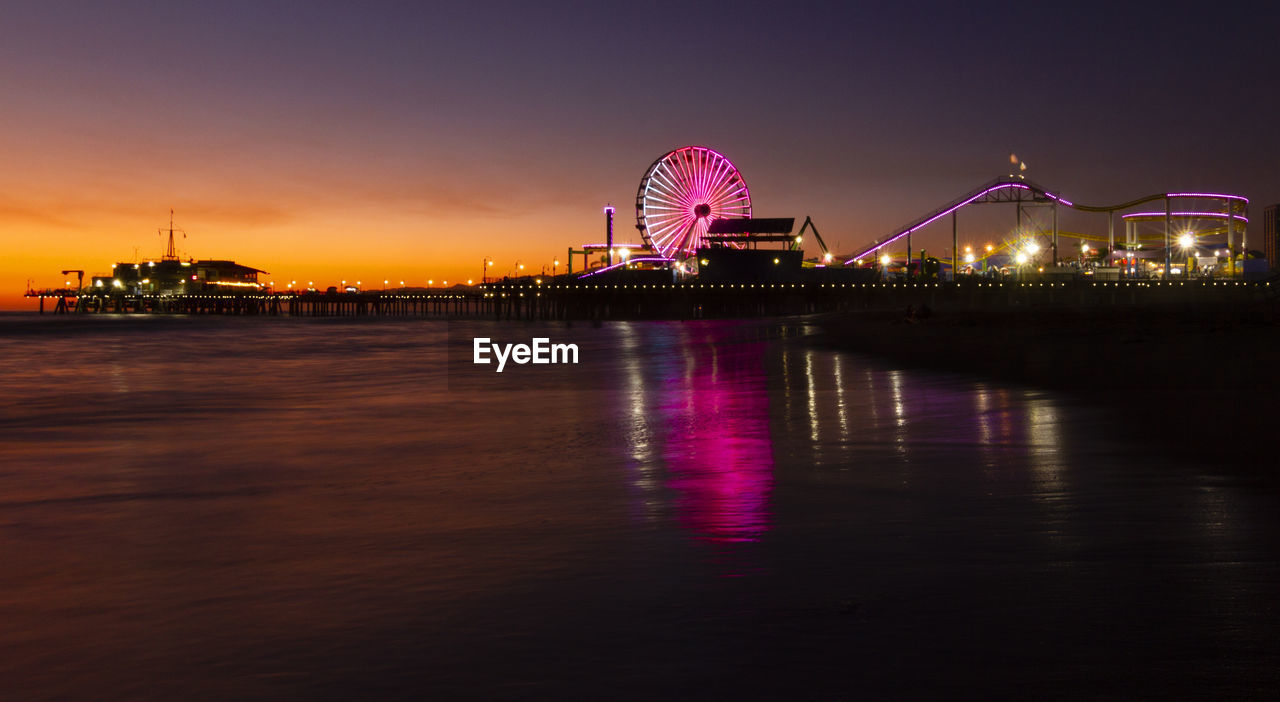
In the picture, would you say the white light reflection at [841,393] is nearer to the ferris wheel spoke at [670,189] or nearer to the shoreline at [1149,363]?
the shoreline at [1149,363]

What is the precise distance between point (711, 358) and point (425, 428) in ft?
67.2

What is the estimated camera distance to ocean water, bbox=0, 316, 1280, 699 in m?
4.58

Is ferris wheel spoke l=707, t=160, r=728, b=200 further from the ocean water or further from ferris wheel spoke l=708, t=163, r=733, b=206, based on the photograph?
the ocean water

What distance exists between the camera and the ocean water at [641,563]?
4578 mm

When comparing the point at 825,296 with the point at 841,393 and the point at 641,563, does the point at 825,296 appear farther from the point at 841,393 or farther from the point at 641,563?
the point at 641,563

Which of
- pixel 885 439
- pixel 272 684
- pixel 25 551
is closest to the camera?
pixel 272 684

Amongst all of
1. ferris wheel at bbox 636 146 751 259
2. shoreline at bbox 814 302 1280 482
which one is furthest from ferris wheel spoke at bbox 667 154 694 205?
shoreline at bbox 814 302 1280 482

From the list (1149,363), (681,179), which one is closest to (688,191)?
(681,179)

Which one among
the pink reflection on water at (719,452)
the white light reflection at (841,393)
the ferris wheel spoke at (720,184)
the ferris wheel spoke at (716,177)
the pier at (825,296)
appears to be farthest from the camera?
the ferris wheel spoke at (720,184)

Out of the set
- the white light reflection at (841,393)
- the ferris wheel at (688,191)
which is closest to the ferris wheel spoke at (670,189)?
the ferris wheel at (688,191)

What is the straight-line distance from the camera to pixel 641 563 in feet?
21.7

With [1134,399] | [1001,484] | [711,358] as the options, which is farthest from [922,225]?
[1001,484]

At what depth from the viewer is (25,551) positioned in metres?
7.31

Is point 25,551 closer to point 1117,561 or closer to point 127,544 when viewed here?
point 127,544
